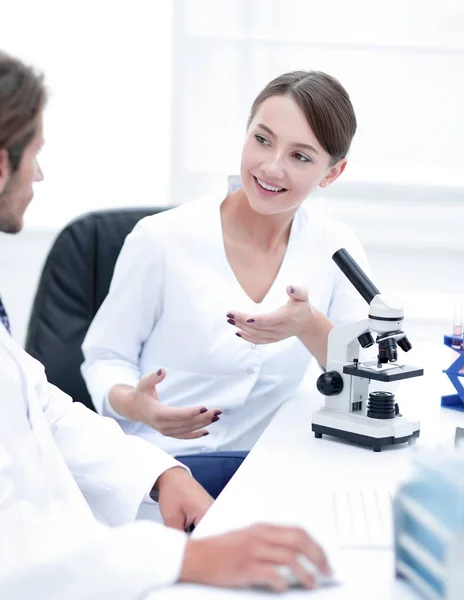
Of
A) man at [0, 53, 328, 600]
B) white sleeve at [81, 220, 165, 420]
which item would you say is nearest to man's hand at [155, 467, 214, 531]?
man at [0, 53, 328, 600]

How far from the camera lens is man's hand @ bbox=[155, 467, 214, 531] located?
1.37 metres

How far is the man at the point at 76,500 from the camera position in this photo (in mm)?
917

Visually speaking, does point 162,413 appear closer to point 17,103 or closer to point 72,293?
point 72,293

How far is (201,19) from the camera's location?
10.5ft

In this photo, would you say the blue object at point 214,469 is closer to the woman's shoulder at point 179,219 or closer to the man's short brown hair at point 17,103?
the woman's shoulder at point 179,219

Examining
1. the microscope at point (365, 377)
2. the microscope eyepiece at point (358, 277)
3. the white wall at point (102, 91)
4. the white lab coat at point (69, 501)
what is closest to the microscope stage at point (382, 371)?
the microscope at point (365, 377)

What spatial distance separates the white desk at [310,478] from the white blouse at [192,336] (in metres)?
0.18

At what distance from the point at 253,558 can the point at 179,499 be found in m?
0.45

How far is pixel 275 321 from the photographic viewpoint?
1654 millimetres

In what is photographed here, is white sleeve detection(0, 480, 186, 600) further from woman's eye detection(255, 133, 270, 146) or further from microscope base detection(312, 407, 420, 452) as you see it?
woman's eye detection(255, 133, 270, 146)

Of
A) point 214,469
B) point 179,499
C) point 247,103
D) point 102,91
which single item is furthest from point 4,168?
point 102,91

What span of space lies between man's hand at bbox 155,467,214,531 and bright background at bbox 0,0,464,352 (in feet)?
6.82

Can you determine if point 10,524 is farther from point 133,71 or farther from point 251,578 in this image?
point 133,71

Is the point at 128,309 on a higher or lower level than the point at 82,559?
lower
